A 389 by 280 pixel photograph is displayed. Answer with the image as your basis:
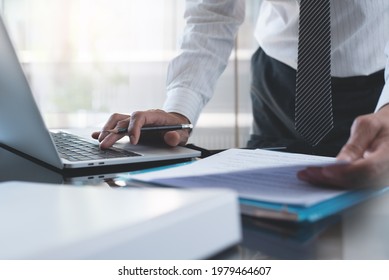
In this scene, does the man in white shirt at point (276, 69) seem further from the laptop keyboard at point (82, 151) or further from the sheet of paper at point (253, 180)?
the sheet of paper at point (253, 180)

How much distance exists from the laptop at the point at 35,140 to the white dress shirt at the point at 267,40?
12.1 inches

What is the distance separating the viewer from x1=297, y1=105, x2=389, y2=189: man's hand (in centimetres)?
38

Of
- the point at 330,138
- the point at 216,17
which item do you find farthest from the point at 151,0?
the point at 330,138

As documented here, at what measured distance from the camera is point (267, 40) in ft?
3.61

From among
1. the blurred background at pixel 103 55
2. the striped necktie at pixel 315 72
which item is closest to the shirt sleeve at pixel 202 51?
the striped necktie at pixel 315 72

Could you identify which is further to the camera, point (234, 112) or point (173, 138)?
point (234, 112)

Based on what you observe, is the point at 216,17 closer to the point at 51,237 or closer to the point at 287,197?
the point at 287,197

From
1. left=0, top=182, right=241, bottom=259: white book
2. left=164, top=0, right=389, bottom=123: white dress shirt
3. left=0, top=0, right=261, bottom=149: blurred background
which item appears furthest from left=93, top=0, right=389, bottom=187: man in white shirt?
left=0, top=0, right=261, bottom=149: blurred background

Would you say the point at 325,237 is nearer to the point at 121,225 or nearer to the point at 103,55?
the point at 121,225

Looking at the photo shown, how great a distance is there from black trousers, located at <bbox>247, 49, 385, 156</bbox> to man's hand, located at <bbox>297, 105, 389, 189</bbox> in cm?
24

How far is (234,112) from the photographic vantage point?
223 centimetres

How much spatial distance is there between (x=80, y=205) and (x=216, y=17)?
914 mm

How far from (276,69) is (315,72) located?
0.88 ft

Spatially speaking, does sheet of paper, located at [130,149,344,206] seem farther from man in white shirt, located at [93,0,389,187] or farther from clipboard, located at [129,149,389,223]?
man in white shirt, located at [93,0,389,187]
